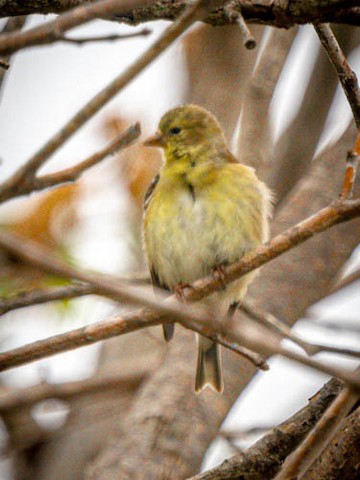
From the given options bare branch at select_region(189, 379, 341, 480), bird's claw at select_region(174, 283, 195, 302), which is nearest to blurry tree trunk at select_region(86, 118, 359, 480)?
bird's claw at select_region(174, 283, 195, 302)

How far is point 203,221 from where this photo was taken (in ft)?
13.3

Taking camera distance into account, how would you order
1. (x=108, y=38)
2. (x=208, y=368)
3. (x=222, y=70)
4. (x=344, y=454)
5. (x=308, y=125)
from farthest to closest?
(x=222, y=70) → (x=308, y=125) → (x=208, y=368) → (x=344, y=454) → (x=108, y=38)

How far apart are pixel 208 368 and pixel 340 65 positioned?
2137 millimetres

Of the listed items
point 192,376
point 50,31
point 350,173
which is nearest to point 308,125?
point 192,376

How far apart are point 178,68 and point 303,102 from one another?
96 centimetres

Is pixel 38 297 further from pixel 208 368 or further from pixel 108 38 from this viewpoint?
pixel 208 368

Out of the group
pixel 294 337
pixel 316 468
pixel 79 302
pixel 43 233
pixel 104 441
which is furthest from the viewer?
pixel 104 441

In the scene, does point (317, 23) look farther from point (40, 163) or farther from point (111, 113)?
point (111, 113)

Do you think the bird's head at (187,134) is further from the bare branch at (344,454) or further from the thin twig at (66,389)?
the bare branch at (344,454)

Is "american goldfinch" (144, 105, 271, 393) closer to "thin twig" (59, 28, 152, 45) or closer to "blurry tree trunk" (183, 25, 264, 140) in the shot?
"blurry tree trunk" (183, 25, 264, 140)

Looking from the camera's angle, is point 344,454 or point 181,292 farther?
point 181,292

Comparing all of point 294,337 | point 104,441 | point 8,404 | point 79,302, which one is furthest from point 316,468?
point 104,441

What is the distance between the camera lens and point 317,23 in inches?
91.4

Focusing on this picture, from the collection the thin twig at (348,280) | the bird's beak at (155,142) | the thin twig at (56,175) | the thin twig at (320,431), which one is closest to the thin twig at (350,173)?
the thin twig at (56,175)
